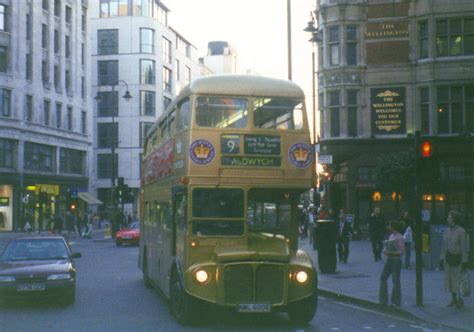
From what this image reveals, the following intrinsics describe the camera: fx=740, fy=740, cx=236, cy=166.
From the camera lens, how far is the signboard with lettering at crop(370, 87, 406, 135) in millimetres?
37219

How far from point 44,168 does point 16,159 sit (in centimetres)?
438

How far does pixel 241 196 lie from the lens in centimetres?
1166

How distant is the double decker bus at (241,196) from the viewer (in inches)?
434

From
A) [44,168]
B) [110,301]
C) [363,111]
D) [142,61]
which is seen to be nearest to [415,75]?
[363,111]

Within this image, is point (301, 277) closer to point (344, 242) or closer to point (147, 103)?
point (344, 242)

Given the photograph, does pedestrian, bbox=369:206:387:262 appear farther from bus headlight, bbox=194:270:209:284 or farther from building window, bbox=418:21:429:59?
building window, bbox=418:21:429:59

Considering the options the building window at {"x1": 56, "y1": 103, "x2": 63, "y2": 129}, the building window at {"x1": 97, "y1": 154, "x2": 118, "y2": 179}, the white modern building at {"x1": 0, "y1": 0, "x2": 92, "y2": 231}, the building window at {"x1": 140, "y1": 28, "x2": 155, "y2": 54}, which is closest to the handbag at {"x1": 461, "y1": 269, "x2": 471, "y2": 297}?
the white modern building at {"x1": 0, "y1": 0, "x2": 92, "y2": 231}

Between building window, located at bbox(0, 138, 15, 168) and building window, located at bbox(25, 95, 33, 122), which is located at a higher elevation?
building window, located at bbox(25, 95, 33, 122)

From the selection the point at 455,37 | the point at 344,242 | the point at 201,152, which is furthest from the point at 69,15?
the point at 201,152

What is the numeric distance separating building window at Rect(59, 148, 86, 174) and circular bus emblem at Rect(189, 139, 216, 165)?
171 ft

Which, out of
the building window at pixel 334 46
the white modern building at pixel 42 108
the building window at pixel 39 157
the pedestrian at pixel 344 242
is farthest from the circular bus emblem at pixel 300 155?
the building window at pixel 39 157

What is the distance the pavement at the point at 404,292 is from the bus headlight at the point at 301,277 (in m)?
2.39

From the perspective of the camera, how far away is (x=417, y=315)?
41.0 feet

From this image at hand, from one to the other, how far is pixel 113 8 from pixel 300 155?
72.9m
